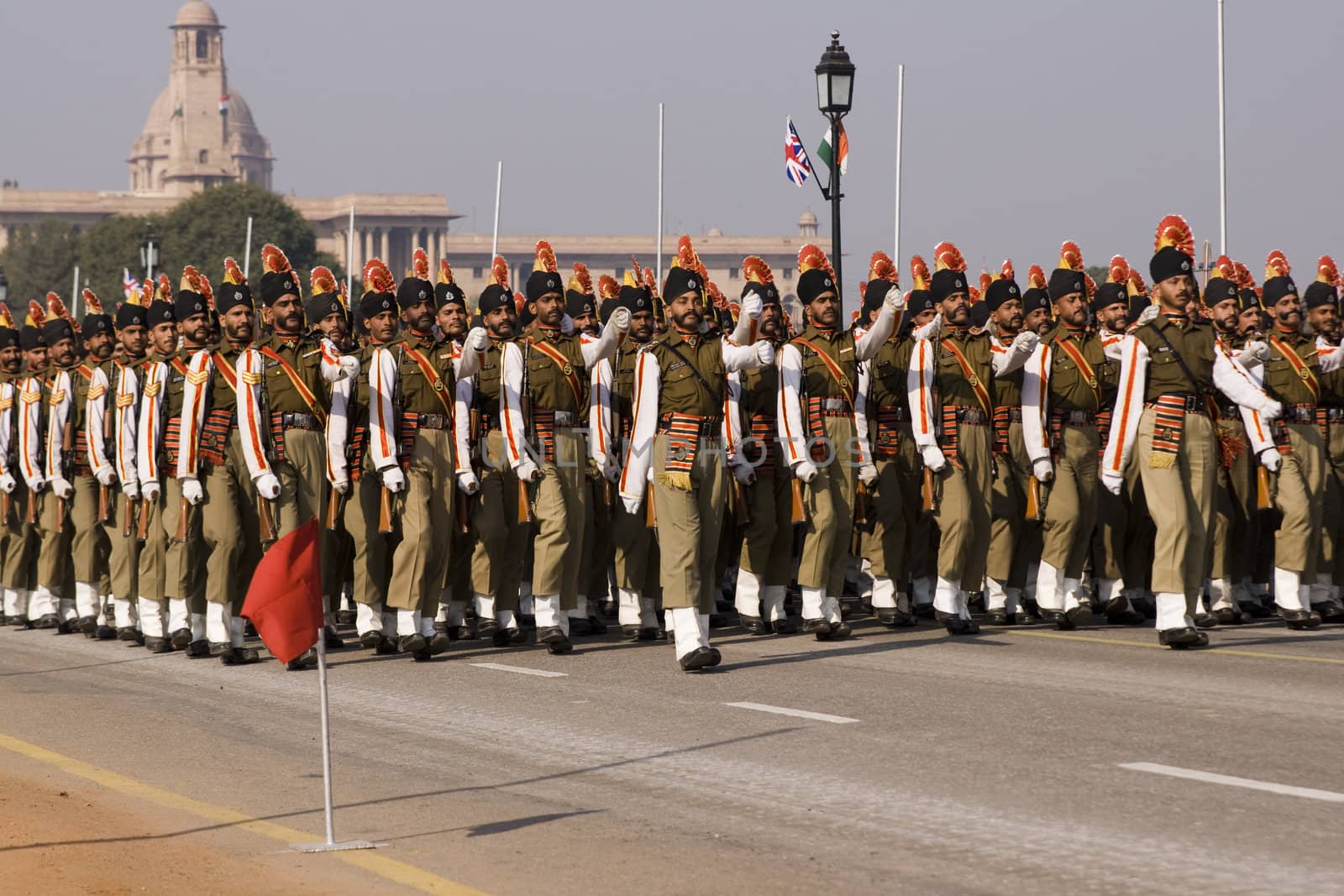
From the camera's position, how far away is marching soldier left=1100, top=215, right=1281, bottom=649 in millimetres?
12883

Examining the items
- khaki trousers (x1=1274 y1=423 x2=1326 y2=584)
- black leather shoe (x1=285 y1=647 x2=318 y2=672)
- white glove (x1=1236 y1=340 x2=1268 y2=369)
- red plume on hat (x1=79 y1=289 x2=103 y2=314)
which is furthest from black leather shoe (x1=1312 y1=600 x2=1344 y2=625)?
red plume on hat (x1=79 y1=289 x2=103 y2=314)

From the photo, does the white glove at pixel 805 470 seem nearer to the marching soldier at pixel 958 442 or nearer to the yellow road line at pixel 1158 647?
the marching soldier at pixel 958 442

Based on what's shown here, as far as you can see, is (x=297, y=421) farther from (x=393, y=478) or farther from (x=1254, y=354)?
(x=1254, y=354)

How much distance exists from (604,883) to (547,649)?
23.1 ft

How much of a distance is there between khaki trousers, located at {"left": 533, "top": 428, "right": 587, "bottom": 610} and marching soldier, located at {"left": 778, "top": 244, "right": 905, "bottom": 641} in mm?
1359

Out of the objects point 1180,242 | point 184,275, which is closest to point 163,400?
point 184,275

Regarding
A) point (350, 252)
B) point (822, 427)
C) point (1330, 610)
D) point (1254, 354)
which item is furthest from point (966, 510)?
point (350, 252)

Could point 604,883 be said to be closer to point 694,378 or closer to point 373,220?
point 694,378

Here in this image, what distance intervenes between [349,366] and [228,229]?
331 feet

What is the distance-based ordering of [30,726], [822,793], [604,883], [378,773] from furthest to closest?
[30,726] < [378,773] < [822,793] < [604,883]

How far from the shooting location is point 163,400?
1455cm

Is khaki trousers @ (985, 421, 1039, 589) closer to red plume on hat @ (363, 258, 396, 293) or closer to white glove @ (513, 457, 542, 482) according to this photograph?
white glove @ (513, 457, 542, 482)

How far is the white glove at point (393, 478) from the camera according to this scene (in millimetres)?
13672

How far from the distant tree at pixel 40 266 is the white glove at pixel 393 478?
10903cm
